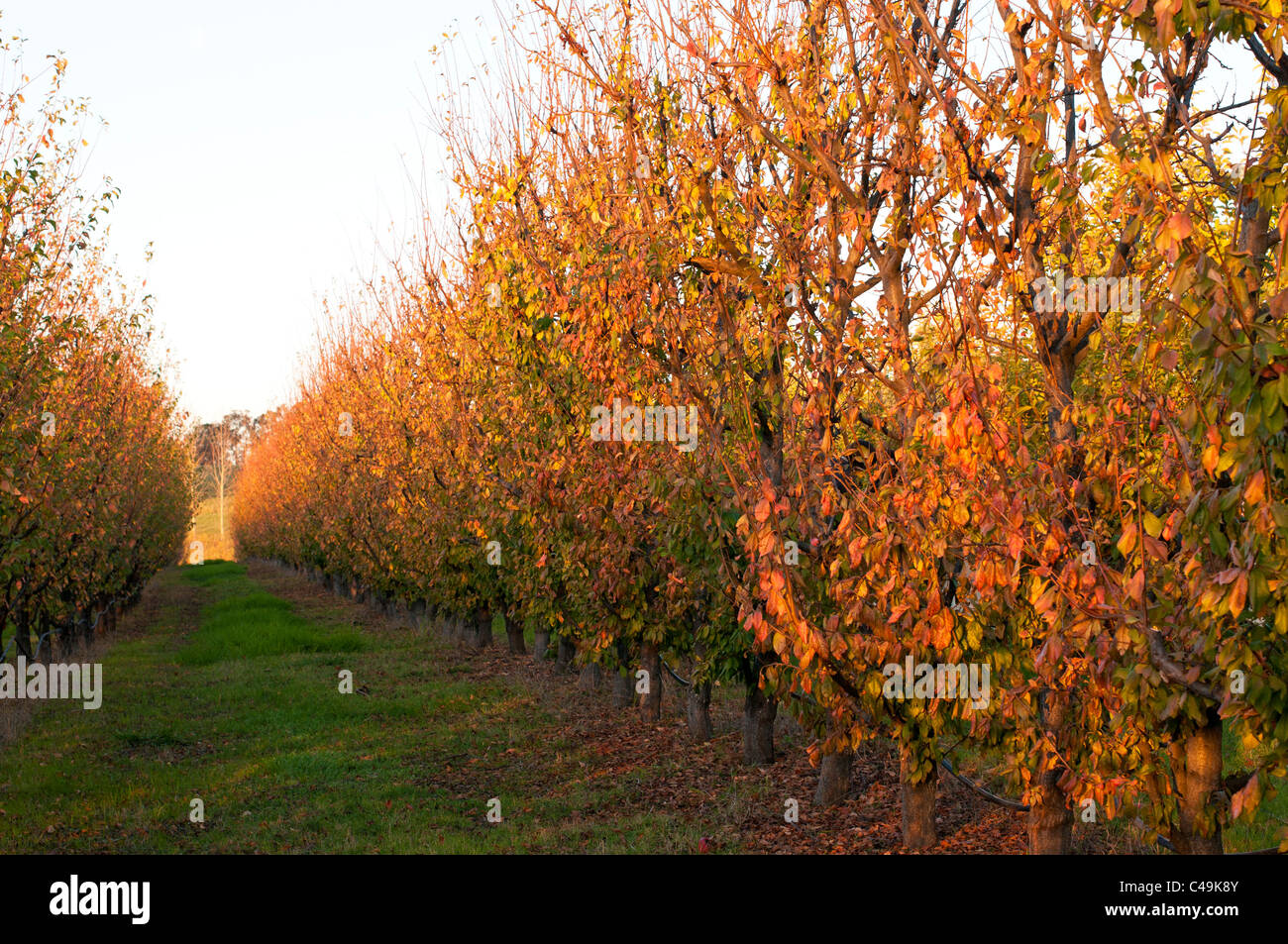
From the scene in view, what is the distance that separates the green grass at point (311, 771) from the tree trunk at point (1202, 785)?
4229 mm

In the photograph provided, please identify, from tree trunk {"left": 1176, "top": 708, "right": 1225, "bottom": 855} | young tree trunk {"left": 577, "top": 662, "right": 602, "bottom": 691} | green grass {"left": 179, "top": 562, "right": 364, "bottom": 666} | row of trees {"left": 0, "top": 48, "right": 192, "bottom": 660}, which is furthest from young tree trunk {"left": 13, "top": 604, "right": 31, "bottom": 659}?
tree trunk {"left": 1176, "top": 708, "right": 1225, "bottom": 855}

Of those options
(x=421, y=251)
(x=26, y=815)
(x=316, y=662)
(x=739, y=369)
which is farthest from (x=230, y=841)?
(x=316, y=662)

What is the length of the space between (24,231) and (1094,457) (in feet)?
40.6

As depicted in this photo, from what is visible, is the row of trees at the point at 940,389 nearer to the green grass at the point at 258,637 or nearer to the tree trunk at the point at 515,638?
the tree trunk at the point at 515,638

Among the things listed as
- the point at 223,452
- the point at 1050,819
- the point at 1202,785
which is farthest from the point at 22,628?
the point at 223,452

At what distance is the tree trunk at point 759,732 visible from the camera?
1134 cm

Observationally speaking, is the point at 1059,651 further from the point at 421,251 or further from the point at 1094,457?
the point at 421,251

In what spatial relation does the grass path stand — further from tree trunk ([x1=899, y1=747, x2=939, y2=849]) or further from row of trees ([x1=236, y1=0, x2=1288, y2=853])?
row of trees ([x1=236, y1=0, x2=1288, y2=853])

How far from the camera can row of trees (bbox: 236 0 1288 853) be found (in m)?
4.07

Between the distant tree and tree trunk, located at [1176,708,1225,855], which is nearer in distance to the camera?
tree trunk, located at [1176,708,1225,855]

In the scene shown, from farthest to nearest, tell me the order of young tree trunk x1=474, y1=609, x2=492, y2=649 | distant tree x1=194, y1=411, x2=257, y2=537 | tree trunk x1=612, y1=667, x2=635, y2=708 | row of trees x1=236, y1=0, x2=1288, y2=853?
distant tree x1=194, y1=411, x2=257, y2=537 < young tree trunk x1=474, y1=609, x2=492, y2=649 < tree trunk x1=612, y1=667, x2=635, y2=708 < row of trees x1=236, y1=0, x2=1288, y2=853

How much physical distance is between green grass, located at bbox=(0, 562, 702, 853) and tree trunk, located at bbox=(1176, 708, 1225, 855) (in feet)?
13.9

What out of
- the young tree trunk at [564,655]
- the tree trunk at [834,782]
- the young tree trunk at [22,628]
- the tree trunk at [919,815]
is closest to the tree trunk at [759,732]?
the tree trunk at [834,782]

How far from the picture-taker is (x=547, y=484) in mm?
8766
